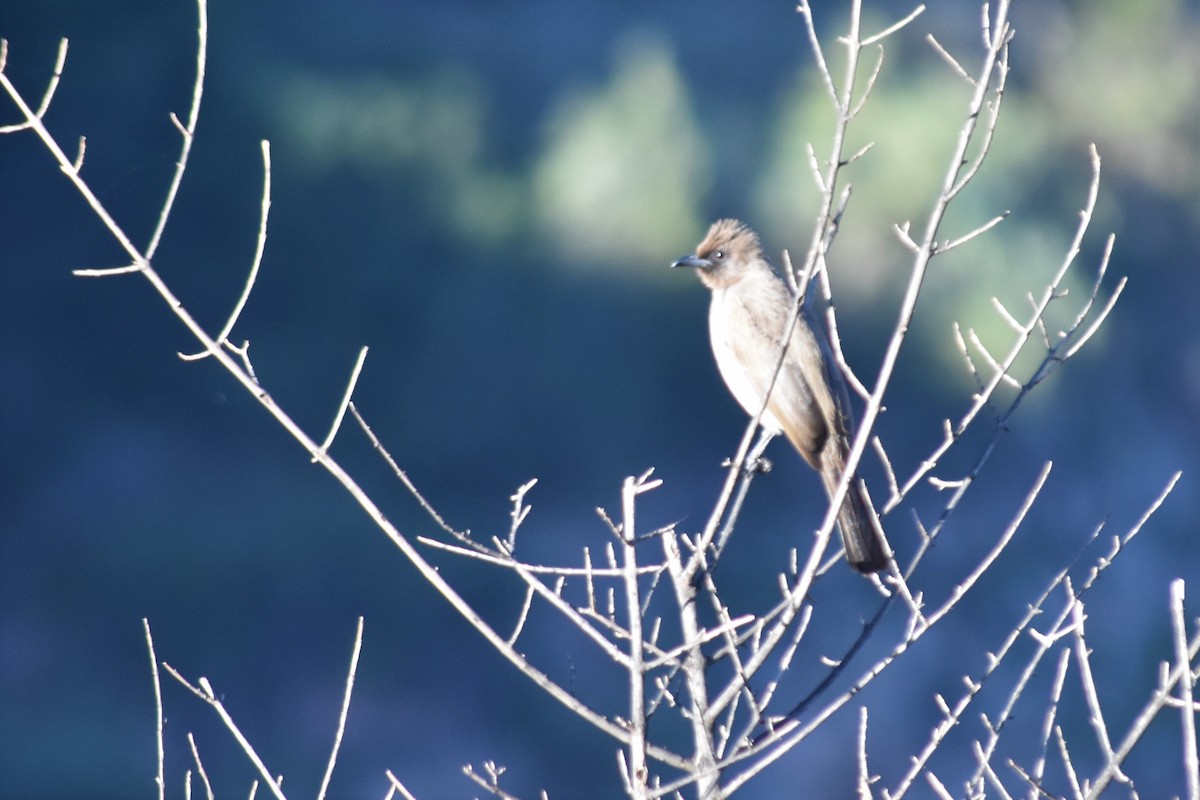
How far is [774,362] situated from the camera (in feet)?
15.6

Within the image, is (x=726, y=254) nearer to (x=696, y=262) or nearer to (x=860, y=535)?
(x=696, y=262)

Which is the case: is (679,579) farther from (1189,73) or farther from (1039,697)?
(1189,73)

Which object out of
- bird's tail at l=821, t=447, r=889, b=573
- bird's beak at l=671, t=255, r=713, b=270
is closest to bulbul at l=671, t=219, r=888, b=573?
bird's beak at l=671, t=255, r=713, b=270

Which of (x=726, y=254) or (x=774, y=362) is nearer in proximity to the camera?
(x=774, y=362)

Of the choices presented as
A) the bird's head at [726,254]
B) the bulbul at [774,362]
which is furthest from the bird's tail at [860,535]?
the bird's head at [726,254]

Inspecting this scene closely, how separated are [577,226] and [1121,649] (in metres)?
5.66

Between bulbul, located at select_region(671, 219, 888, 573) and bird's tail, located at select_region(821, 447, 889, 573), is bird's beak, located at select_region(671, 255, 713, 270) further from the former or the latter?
bird's tail, located at select_region(821, 447, 889, 573)

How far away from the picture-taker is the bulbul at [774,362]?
484 cm

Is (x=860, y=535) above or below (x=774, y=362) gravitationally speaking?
below

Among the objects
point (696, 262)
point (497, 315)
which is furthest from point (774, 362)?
point (497, 315)

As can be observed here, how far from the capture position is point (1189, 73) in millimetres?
12883

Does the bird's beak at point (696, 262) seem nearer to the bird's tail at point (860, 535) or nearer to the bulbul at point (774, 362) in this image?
the bulbul at point (774, 362)

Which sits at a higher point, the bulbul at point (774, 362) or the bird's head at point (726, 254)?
the bird's head at point (726, 254)

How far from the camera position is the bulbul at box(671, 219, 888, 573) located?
4.84 meters
